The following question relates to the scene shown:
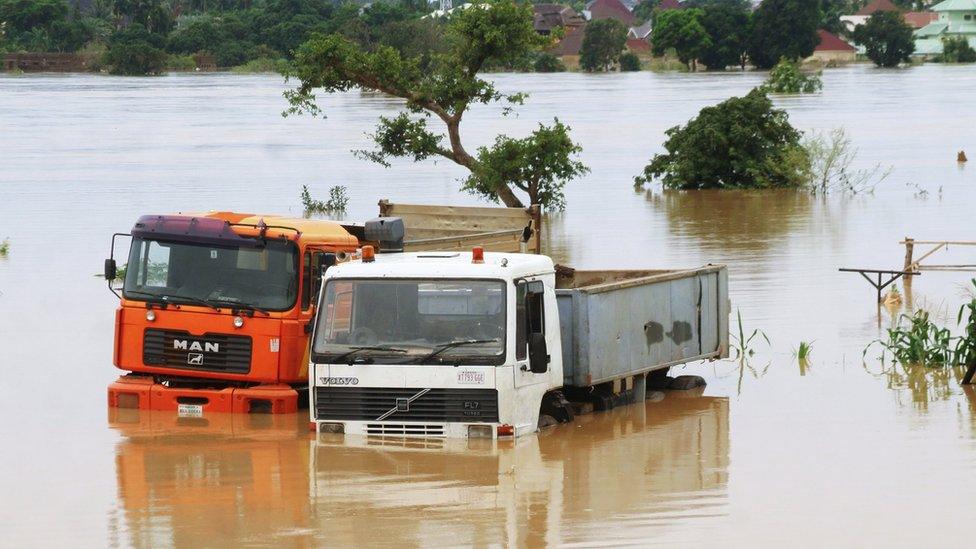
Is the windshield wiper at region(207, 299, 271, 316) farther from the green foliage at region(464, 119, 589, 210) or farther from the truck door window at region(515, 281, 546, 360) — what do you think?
the green foliage at region(464, 119, 589, 210)

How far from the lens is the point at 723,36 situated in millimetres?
152625

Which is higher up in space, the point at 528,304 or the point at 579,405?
the point at 528,304

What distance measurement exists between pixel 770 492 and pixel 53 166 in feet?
178

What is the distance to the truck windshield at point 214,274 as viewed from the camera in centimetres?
1606

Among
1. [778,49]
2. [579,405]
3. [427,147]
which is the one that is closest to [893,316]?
[579,405]

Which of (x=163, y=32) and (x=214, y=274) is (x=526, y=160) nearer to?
(x=214, y=274)

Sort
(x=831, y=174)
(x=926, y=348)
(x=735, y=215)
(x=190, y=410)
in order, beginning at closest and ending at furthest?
(x=190, y=410)
(x=926, y=348)
(x=735, y=215)
(x=831, y=174)

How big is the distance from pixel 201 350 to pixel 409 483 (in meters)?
3.42

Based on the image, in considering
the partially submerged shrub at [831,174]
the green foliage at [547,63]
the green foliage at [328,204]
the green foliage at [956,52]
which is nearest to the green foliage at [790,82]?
the partially submerged shrub at [831,174]

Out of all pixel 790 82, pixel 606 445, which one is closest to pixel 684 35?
pixel 790 82

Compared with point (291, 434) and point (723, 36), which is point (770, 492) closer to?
point (291, 434)

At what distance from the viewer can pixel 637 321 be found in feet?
54.9

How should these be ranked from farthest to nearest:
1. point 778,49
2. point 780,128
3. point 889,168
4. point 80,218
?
point 778,49 < point 889,168 < point 780,128 < point 80,218

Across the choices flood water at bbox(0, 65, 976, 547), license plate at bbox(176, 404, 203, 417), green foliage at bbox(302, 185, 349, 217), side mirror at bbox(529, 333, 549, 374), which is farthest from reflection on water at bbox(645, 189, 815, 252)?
side mirror at bbox(529, 333, 549, 374)
